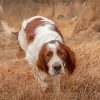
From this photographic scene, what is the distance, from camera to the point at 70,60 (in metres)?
8.62

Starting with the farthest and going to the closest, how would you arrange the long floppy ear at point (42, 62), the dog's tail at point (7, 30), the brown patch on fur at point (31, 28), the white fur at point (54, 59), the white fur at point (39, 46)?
the dog's tail at point (7, 30) → the brown patch on fur at point (31, 28) → the white fur at point (39, 46) → the long floppy ear at point (42, 62) → the white fur at point (54, 59)

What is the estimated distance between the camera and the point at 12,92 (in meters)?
8.31

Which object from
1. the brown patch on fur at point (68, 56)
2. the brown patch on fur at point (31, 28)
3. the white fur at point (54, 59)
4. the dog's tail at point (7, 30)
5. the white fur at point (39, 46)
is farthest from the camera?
the dog's tail at point (7, 30)

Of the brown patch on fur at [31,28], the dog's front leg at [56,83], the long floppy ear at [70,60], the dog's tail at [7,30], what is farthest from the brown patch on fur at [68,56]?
the dog's tail at [7,30]

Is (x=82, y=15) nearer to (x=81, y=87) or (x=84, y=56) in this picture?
(x=84, y=56)

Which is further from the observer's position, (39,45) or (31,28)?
(31,28)

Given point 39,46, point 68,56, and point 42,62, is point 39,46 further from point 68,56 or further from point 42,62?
point 68,56

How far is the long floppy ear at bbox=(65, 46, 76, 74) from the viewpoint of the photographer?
8539mm

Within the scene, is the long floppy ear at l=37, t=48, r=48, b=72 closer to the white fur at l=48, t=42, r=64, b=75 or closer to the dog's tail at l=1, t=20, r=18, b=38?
the white fur at l=48, t=42, r=64, b=75

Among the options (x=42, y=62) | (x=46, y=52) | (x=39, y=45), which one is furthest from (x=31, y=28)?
(x=46, y=52)

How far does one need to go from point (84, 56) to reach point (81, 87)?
1.52m

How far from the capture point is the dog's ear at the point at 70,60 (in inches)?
336

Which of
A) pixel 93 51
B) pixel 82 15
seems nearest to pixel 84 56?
pixel 93 51

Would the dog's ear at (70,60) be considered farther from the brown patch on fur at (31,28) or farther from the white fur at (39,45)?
the brown patch on fur at (31,28)
